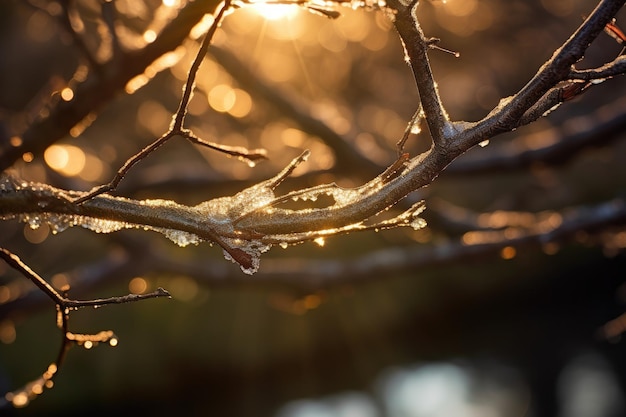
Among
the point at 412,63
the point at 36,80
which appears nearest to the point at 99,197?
the point at 412,63

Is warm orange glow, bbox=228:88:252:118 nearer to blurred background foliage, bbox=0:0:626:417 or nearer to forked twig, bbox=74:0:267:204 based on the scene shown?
blurred background foliage, bbox=0:0:626:417

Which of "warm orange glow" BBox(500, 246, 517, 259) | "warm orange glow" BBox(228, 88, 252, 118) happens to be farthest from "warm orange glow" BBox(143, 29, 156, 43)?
"warm orange glow" BBox(228, 88, 252, 118)

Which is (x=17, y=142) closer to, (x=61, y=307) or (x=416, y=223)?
(x=61, y=307)

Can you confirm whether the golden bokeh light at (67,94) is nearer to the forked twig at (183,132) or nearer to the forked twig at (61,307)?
the forked twig at (61,307)

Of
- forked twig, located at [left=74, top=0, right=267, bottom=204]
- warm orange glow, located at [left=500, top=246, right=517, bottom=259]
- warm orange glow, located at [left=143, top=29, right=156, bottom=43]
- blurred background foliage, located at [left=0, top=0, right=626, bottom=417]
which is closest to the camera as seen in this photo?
forked twig, located at [left=74, top=0, right=267, bottom=204]

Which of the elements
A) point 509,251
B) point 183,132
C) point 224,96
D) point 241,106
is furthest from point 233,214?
point 241,106

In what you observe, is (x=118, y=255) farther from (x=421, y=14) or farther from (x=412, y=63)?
(x=421, y=14)

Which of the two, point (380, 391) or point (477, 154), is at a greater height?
point (380, 391)

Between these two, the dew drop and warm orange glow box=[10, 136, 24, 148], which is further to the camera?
warm orange glow box=[10, 136, 24, 148]
